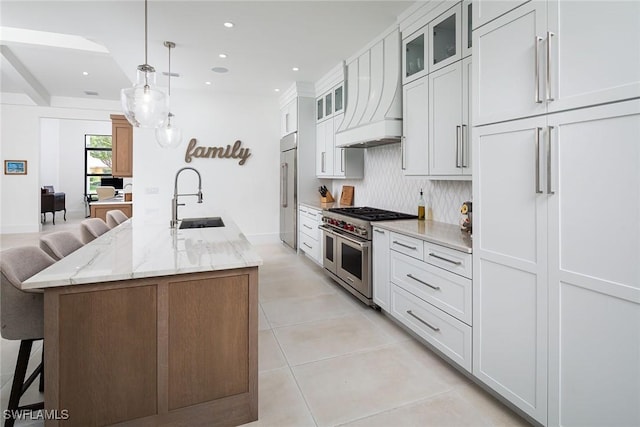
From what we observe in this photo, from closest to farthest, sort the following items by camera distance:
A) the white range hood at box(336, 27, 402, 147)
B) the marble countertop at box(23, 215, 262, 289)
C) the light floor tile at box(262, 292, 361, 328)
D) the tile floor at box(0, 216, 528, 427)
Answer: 1. the marble countertop at box(23, 215, 262, 289)
2. the tile floor at box(0, 216, 528, 427)
3. the light floor tile at box(262, 292, 361, 328)
4. the white range hood at box(336, 27, 402, 147)

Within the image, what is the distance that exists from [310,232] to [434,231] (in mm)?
2751

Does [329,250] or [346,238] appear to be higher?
[346,238]

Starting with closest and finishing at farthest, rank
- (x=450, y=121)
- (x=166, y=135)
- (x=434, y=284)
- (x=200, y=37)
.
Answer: (x=434, y=284), (x=450, y=121), (x=200, y=37), (x=166, y=135)

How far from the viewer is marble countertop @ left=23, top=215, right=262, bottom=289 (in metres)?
1.52

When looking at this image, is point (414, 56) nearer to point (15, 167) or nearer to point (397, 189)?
point (397, 189)

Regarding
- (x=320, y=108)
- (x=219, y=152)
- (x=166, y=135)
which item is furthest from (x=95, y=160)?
(x=320, y=108)

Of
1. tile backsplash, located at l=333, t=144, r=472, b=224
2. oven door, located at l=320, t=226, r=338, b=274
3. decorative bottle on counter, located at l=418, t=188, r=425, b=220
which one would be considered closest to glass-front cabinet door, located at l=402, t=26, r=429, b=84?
tile backsplash, located at l=333, t=144, r=472, b=224

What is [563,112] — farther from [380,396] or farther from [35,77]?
[35,77]

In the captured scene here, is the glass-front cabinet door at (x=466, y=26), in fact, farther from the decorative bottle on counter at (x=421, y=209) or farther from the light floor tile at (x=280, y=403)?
the light floor tile at (x=280, y=403)

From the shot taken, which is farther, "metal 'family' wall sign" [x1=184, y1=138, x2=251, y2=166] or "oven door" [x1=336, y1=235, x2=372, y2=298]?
"metal 'family' wall sign" [x1=184, y1=138, x2=251, y2=166]

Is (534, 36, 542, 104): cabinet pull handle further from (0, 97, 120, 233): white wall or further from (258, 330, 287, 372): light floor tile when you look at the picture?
(0, 97, 120, 233): white wall

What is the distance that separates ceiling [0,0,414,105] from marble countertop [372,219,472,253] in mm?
2061

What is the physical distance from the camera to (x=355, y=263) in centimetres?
362

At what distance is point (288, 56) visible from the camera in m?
4.52
